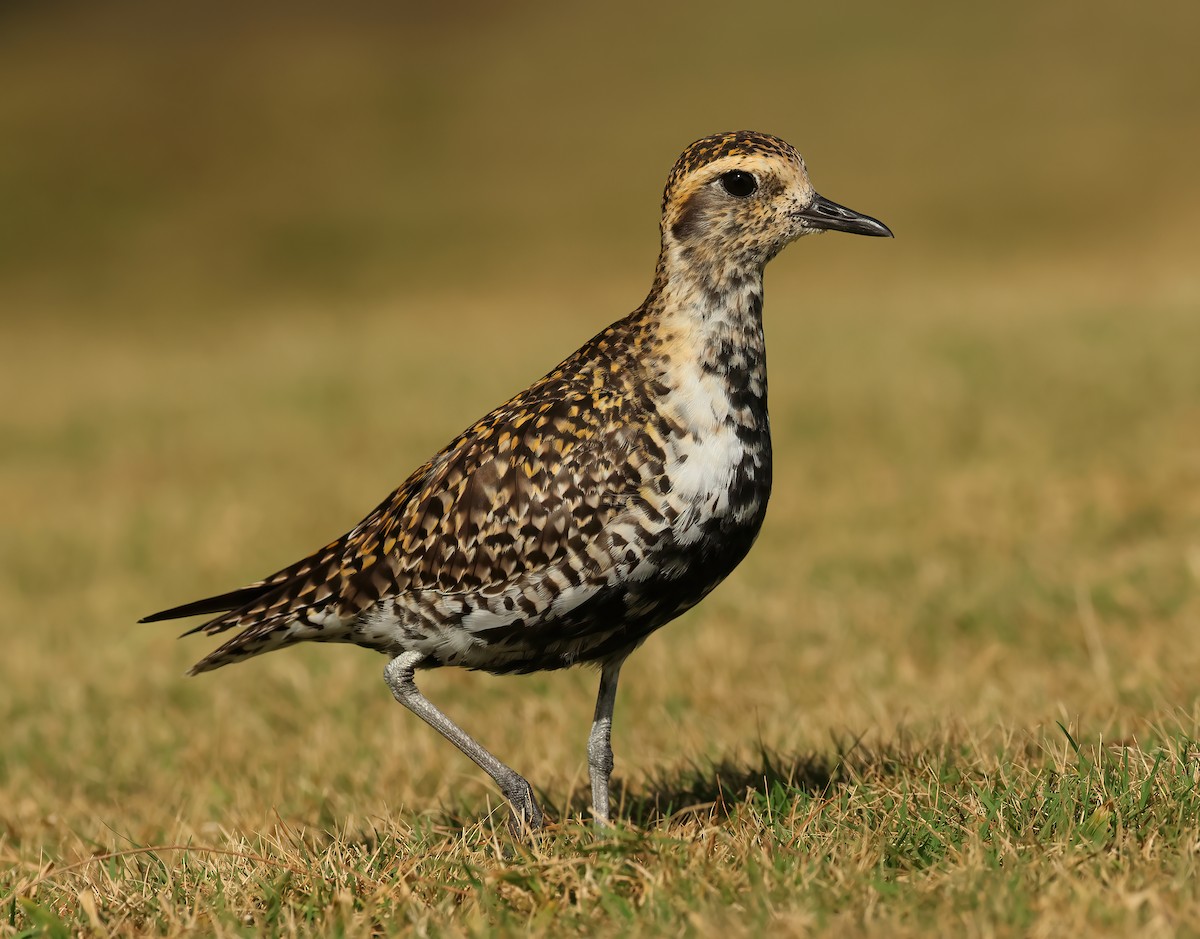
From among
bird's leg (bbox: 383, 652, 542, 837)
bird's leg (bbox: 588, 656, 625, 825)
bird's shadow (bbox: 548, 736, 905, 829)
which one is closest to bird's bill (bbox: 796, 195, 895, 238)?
bird's leg (bbox: 588, 656, 625, 825)

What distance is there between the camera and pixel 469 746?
528cm

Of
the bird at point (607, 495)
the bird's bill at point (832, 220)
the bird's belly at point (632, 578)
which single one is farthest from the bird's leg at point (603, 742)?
the bird's bill at point (832, 220)

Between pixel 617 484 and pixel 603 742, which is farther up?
pixel 617 484

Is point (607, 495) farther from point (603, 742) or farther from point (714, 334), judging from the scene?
point (603, 742)

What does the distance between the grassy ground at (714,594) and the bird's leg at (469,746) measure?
0.68ft

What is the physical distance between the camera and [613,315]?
27.6 metres

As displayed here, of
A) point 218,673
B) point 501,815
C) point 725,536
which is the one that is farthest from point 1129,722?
point 218,673

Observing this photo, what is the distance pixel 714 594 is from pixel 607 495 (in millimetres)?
5764

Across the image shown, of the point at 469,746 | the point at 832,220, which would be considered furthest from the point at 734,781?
the point at 832,220

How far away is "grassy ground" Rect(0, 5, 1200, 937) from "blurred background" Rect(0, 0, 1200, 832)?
72 millimetres

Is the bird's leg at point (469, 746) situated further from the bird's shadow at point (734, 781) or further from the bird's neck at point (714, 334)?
the bird's neck at point (714, 334)

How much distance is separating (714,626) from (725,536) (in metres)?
4.51

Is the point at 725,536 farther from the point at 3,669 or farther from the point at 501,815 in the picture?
the point at 3,669

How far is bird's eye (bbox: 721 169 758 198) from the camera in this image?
520 centimetres
